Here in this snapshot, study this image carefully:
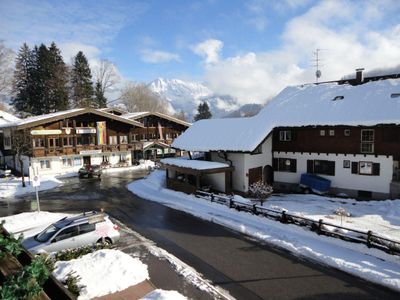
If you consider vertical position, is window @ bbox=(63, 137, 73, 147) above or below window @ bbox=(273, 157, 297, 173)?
above

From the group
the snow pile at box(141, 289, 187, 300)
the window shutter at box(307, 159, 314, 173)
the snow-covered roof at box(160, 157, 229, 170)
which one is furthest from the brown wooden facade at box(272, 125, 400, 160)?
the snow pile at box(141, 289, 187, 300)

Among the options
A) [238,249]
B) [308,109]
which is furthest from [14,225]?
[308,109]

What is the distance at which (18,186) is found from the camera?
33250 mm

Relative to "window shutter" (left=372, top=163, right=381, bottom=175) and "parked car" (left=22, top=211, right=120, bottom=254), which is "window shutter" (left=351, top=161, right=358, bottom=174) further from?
"parked car" (left=22, top=211, right=120, bottom=254)

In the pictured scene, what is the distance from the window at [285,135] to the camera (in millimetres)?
30766

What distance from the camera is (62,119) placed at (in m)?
41.8

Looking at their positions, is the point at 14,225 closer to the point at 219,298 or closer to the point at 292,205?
the point at 219,298

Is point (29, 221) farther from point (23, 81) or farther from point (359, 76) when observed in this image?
point (23, 81)

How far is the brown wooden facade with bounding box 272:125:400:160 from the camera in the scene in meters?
25.3

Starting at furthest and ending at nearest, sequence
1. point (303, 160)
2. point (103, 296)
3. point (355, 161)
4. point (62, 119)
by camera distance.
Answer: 1. point (62, 119)
2. point (303, 160)
3. point (355, 161)
4. point (103, 296)

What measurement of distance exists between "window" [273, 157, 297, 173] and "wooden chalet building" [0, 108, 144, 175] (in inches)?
969

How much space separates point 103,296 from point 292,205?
1724 centimetres

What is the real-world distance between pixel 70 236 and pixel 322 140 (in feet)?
74.4

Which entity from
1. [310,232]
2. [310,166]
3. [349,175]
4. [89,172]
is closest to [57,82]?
[89,172]
